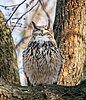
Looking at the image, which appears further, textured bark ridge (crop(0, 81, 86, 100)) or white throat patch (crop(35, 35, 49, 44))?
white throat patch (crop(35, 35, 49, 44))

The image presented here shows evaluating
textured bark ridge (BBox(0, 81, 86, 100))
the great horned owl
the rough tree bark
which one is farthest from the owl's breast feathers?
textured bark ridge (BBox(0, 81, 86, 100))

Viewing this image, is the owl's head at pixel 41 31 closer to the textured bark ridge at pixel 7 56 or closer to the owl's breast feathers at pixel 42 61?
the owl's breast feathers at pixel 42 61

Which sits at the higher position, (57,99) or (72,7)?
(72,7)

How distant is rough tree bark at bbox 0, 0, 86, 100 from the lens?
3.20m

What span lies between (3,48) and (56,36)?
0.96m

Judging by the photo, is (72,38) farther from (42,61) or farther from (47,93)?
(47,93)

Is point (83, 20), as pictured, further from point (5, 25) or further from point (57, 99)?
point (57, 99)

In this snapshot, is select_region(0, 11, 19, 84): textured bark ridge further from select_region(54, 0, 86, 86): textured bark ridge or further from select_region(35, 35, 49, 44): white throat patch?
select_region(54, 0, 86, 86): textured bark ridge

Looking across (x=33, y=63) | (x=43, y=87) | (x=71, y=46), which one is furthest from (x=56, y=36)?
(x=43, y=87)

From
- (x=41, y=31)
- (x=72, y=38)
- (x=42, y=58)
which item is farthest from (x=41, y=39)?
(x=72, y=38)

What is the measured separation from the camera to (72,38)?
5.22 metres

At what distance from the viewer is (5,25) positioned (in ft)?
15.7

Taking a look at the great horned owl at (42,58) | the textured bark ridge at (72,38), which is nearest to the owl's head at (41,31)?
the great horned owl at (42,58)

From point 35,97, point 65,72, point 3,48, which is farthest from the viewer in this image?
point 65,72
